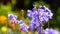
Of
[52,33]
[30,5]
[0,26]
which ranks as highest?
[30,5]

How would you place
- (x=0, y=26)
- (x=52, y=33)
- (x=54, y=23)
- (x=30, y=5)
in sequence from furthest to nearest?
(x=30, y=5), (x=54, y=23), (x=0, y=26), (x=52, y=33)

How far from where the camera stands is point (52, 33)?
1.66 m

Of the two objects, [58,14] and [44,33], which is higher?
[58,14]

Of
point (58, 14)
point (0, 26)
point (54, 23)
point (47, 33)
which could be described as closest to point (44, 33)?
point (47, 33)

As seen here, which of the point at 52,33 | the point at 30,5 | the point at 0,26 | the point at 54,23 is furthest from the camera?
the point at 30,5

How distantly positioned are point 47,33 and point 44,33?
0.12 feet

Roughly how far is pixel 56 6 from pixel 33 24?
3669 millimetres

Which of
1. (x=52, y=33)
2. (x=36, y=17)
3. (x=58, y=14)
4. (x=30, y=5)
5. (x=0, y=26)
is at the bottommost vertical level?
(x=52, y=33)

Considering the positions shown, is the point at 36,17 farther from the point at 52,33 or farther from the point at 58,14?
the point at 58,14

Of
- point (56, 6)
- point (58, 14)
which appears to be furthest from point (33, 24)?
point (56, 6)

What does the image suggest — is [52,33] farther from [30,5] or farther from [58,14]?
[30,5]

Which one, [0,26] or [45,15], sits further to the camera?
[0,26]

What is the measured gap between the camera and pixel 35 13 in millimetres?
1693

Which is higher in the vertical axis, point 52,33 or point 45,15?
point 45,15
